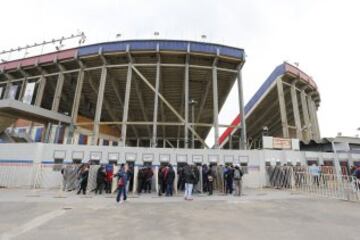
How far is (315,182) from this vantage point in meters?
11.1

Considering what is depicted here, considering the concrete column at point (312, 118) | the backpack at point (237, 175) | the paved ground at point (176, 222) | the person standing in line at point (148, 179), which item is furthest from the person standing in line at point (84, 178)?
the concrete column at point (312, 118)

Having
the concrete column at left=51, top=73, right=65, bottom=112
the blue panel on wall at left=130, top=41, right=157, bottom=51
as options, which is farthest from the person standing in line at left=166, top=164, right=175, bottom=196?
the concrete column at left=51, top=73, right=65, bottom=112

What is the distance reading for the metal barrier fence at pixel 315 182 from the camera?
9148mm

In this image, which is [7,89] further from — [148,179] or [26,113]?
[148,179]

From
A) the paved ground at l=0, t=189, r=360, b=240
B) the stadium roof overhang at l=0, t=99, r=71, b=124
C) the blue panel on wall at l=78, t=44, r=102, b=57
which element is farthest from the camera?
the blue panel on wall at l=78, t=44, r=102, b=57

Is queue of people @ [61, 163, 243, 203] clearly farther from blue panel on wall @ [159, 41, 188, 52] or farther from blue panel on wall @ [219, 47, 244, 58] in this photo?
blue panel on wall @ [219, 47, 244, 58]

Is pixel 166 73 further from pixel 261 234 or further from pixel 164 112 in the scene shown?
pixel 261 234

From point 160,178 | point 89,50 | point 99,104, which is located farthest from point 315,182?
point 89,50

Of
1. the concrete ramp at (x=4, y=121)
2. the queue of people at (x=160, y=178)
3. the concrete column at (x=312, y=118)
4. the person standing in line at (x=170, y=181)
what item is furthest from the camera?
the concrete column at (x=312, y=118)

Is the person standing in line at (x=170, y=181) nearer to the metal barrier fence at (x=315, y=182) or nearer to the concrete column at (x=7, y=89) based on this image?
the metal barrier fence at (x=315, y=182)

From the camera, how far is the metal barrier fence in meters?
9.15

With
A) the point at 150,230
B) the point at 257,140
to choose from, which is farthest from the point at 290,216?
the point at 257,140

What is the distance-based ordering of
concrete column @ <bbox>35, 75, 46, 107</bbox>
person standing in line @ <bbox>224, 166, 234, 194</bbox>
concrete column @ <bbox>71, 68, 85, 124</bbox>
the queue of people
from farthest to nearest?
concrete column @ <bbox>35, 75, 46, 107</bbox> < concrete column @ <bbox>71, 68, 85, 124</bbox> < person standing in line @ <bbox>224, 166, 234, 194</bbox> < the queue of people

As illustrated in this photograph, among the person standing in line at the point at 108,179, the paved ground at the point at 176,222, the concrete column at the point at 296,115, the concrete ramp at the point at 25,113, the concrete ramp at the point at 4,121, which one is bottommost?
the paved ground at the point at 176,222
